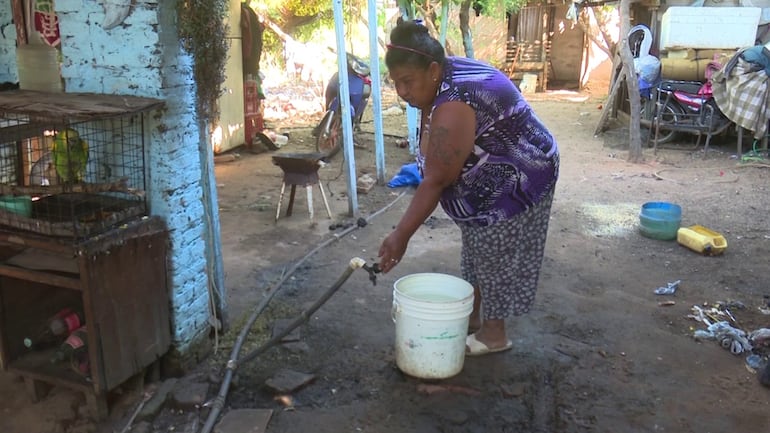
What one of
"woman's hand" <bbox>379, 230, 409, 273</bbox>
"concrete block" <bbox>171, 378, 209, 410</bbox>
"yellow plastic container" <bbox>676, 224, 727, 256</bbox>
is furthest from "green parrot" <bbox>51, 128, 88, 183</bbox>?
"yellow plastic container" <bbox>676, 224, 727, 256</bbox>

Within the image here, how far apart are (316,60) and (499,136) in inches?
→ 423

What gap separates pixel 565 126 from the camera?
12109mm

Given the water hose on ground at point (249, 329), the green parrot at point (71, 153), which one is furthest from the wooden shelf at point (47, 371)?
the green parrot at point (71, 153)

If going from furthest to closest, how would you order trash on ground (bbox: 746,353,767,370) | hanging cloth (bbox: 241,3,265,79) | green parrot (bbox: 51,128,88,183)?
1. hanging cloth (bbox: 241,3,265,79)
2. trash on ground (bbox: 746,353,767,370)
3. green parrot (bbox: 51,128,88,183)

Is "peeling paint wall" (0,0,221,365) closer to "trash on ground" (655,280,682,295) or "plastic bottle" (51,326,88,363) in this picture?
"plastic bottle" (51,326,88,363)

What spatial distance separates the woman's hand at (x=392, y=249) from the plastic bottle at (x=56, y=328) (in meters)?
1.46

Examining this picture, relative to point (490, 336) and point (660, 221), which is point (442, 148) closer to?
point (490, 336)

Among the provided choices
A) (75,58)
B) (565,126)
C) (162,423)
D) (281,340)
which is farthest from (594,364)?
(565,126)

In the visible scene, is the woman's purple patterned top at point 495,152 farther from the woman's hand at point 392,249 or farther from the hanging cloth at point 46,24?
the hanging cloth at point 46,24

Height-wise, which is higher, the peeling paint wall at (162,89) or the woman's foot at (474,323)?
the peeling paint wall at (162,89)

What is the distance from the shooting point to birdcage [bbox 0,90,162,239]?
2.52m

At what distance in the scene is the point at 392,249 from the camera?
112 inches

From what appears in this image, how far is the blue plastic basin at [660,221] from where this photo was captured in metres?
5.41

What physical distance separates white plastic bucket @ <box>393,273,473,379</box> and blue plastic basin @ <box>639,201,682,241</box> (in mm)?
2958
